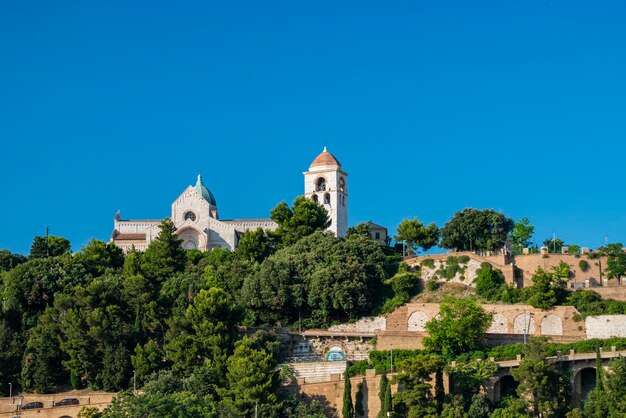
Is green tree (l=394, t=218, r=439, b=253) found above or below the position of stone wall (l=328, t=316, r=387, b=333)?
above

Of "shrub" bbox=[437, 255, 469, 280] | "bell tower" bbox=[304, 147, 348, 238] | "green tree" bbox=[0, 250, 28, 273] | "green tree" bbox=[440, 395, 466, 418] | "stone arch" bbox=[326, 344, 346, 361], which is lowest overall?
"green tree" bbox=[440, 395, 466, 418]

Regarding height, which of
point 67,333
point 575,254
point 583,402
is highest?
point 575,254

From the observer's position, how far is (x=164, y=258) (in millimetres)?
68375

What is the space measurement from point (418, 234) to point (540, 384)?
2700cm

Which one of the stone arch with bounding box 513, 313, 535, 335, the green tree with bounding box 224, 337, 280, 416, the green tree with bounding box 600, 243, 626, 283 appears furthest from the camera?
the green tree with bounding box 600, 243, 626, 283

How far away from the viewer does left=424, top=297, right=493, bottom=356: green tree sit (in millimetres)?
56719

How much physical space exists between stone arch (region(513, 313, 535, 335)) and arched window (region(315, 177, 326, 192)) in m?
24.8

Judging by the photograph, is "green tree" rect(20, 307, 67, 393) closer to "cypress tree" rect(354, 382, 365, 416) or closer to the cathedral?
"cypress tree" rect(354, 382, 365, 416)

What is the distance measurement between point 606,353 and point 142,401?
22820 millimetres

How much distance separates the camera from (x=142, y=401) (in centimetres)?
4841

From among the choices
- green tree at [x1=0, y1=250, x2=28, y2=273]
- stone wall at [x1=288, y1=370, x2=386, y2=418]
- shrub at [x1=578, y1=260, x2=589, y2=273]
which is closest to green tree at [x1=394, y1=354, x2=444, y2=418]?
stone wall at [x1=288, y1=370, x2=386, y2=418]

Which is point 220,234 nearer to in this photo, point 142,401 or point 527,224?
point 527,224

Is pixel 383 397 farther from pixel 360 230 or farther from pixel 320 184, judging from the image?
pixel 320 184

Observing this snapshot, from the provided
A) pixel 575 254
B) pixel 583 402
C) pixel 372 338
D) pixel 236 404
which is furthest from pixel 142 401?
pixel 575 254
